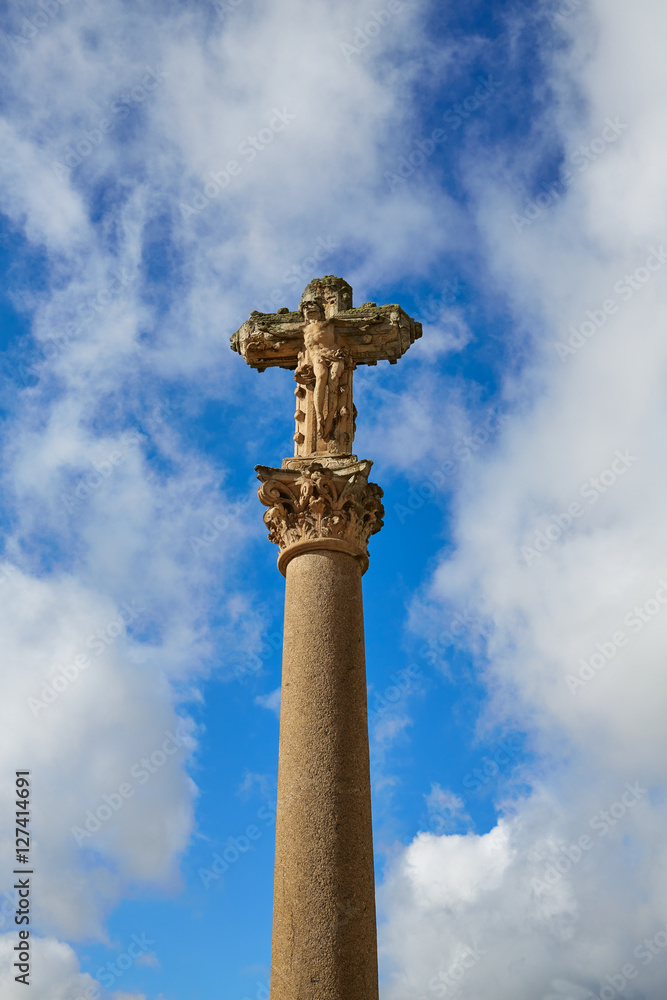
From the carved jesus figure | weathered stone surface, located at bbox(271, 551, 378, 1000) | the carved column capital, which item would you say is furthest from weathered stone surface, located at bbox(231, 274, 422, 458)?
weathered stone surface, located at bbox(271, 551, 378, 1000)

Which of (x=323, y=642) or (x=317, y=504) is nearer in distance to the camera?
(x=323, y=642)

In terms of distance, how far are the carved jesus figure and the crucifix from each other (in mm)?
21

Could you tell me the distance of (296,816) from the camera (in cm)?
1098

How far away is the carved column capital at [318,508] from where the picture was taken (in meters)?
13.4

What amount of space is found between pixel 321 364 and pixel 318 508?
9.95 ft

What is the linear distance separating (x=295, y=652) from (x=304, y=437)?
14.0 ft

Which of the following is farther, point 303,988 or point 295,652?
point 295,652

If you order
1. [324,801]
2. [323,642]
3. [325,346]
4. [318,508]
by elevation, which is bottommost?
[324,801]

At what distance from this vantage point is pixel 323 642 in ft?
39.9

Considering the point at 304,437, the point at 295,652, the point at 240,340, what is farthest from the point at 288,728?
the point at 240,340

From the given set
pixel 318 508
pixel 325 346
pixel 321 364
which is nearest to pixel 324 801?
pixel 318 508

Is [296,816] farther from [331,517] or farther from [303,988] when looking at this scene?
[331,517]

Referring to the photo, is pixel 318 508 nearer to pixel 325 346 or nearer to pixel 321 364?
pixel 321 364

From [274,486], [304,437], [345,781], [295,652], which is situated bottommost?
[345,781]
